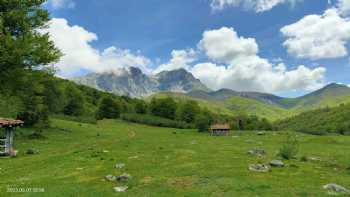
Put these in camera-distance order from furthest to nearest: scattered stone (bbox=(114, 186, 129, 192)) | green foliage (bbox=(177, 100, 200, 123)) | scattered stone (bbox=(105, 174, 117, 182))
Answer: green foliage (bbox=(177, 100, 200, 123)), scattered stone (bbox=(105, 174, 117, 182)), scattered stone (bbox=(114, 186, 129, 192))

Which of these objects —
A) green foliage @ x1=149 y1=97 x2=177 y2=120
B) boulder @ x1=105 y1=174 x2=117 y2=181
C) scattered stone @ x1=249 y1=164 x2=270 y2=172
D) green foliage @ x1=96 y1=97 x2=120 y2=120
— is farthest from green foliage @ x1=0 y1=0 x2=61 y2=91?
green foliage @ x1=149 y1=97 x2=177 y2=120

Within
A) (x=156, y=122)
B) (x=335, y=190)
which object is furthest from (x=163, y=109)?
(x=335, y=190)

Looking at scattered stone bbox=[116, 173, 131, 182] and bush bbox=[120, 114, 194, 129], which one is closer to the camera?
scattered stone bbox=[116, 173, 131, 182]

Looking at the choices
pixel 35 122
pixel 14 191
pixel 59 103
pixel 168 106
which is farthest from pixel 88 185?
pixel 168 106

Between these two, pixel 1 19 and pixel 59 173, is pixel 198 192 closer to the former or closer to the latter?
pixel 59 173

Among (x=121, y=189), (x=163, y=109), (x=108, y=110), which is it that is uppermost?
(x=163, y=109)

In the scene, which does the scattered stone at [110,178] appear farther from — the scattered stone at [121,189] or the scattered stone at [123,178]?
the scattered stone at [121,189]

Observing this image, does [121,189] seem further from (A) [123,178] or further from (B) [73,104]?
(B) [73,104]

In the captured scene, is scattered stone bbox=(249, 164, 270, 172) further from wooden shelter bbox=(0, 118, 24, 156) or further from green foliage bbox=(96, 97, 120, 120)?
green foliage bbox=(96, 97, 120, 120)

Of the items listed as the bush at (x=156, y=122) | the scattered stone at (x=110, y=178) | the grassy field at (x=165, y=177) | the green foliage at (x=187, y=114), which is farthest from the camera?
the green foliage at (x=187, y=114)

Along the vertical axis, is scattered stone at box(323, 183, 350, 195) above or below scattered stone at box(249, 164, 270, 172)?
below

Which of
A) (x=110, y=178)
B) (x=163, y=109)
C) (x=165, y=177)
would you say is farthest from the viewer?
(x=163, y=109)

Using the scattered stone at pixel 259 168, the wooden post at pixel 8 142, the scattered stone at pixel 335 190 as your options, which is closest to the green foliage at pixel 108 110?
the wooden post at pixel 8 142

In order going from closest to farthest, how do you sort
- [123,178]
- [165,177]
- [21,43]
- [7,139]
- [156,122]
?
[123,178] → [165,177] → [21,43] → [7,139] → [156,122]
